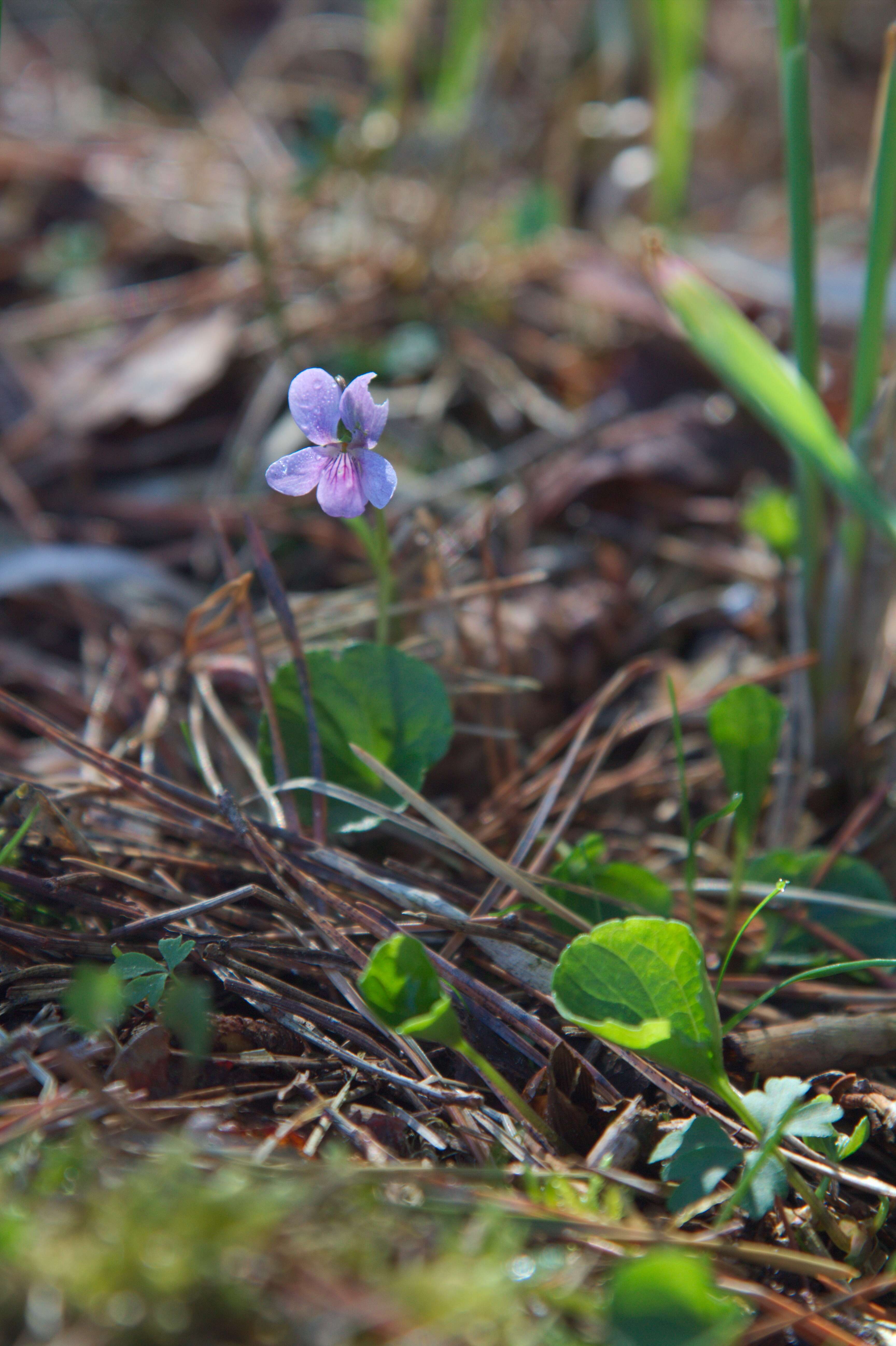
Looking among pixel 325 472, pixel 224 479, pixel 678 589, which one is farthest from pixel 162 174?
pixel 325 472

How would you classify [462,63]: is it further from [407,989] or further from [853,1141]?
[853,1141]

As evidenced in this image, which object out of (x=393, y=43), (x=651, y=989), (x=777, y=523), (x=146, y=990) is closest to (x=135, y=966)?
(x=146, y=990)

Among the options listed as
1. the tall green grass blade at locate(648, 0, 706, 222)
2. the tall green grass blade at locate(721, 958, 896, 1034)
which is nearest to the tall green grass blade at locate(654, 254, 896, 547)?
the tall green grass blade at locate(721, 958, 896, 1034)

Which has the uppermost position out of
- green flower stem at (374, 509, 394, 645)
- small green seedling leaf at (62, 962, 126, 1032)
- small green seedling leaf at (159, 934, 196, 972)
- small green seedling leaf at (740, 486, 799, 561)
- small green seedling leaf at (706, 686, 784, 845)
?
small green seedling leaf at (740, 486, 799, 561)

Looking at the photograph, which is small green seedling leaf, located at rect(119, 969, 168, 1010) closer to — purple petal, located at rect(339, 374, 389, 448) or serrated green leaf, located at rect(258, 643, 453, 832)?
serrated green leaf, located at rect(258, 643, 453, 832)

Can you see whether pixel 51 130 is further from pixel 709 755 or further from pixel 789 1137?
pixel 789 1137

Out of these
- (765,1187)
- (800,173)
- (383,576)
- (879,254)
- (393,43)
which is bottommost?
(765,1187)

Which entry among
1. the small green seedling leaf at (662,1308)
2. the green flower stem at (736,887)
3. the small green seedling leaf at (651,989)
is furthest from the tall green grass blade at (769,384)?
the small green seedling leaf at (662,1308)
